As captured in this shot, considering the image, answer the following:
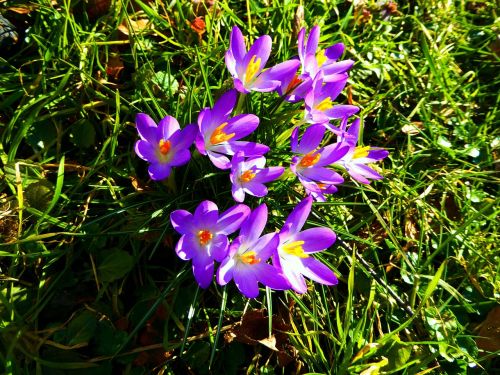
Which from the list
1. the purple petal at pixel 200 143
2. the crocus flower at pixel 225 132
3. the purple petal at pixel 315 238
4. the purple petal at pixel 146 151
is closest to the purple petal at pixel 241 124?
the crocus flower at pixel 225 132

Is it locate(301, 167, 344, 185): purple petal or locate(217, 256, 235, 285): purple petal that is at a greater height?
locate(301, 167, 344, 185): purple petal

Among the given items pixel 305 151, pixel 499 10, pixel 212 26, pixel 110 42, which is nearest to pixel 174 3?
pixel 212 26

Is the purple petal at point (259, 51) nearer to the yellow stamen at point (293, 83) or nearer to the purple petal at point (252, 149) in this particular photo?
the yellow stamen at point (293, 83)

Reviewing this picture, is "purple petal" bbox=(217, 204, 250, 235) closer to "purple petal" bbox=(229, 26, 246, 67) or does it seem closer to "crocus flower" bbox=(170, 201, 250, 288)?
"crocus flower" bbox=(170, 201, 250, 288)

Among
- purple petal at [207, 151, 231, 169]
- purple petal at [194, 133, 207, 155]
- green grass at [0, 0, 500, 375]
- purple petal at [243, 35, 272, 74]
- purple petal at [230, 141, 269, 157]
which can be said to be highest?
purple petal at [243, 35, 272, 74]

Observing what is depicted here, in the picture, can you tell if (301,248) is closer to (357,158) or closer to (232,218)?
(232,218)

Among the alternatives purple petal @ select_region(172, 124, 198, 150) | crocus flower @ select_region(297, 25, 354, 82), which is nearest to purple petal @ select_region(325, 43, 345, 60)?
crocus flower @ select_region(297, 25, 354, 82)

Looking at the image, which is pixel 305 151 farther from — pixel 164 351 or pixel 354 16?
pixel 354 16
